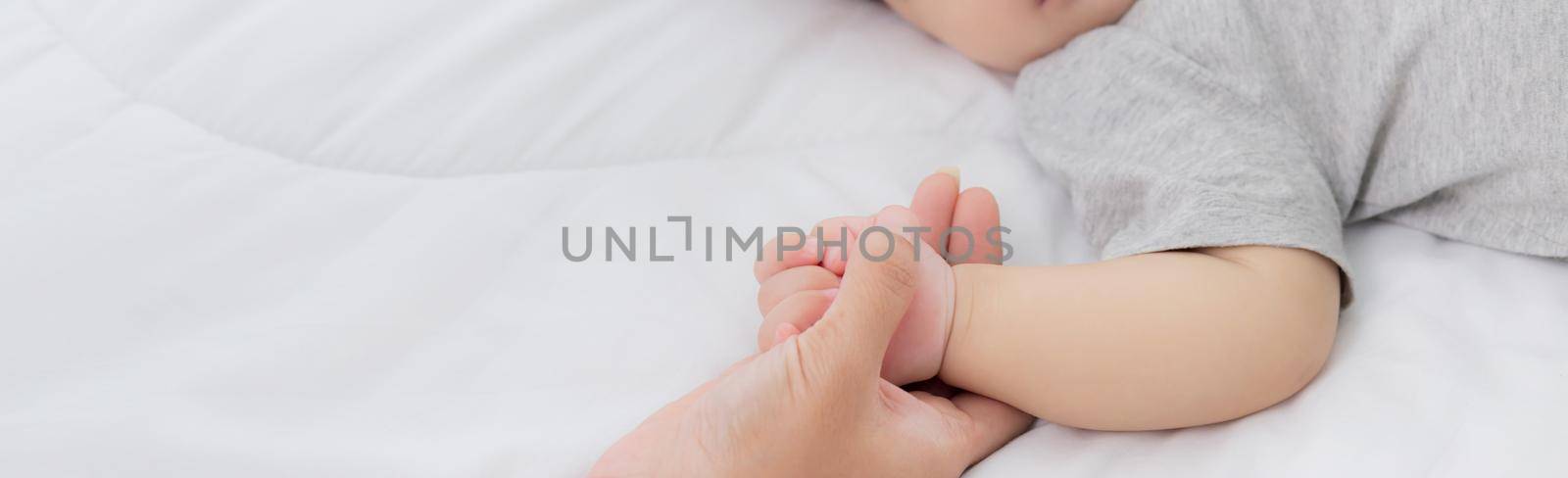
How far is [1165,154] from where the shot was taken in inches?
33.0

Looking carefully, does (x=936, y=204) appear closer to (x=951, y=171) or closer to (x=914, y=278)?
(x=951, y=171)

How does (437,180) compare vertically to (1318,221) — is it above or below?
above

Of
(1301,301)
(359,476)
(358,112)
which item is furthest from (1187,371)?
(358,112)

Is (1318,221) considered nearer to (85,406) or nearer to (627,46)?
(627,46)

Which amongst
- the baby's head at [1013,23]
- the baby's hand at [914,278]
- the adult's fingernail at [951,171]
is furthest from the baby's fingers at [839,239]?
the baby's head at [1013,23]

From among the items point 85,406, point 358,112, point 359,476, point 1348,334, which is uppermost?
point 358,112

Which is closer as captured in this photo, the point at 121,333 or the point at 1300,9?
the point at 121,333

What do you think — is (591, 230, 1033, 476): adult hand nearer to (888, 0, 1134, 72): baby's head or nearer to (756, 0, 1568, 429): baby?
(756, 0, 1568, 429): baby

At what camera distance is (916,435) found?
2.25ft

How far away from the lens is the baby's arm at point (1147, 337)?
70cm

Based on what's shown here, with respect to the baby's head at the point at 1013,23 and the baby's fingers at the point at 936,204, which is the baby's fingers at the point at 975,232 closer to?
the baby's fingers at the point at 936,204

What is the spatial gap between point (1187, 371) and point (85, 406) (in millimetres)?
637

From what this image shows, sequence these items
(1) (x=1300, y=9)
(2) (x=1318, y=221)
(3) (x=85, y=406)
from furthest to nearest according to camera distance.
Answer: (1) (x=1300, y=9), (2) (x=1318, y=221), (3) (x=85, y=406)

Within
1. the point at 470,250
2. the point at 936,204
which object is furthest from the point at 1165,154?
the point at 470,250
